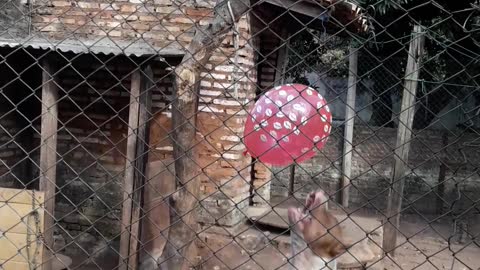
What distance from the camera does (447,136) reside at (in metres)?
8.18

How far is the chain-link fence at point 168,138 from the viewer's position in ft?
10.0

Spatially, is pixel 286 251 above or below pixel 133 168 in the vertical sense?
below

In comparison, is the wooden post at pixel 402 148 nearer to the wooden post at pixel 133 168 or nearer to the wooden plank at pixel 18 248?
the wooden post at pixel 133 168

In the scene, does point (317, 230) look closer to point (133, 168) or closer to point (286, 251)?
point (133, 168)

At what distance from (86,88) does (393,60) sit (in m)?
4.93

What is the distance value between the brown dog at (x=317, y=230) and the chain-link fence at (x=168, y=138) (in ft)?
0.06

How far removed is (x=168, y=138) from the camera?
15.6 feet

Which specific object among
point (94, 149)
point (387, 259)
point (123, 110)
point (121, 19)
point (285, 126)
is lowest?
point (387, 259)

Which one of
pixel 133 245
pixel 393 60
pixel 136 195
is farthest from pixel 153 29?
pixel 393 60

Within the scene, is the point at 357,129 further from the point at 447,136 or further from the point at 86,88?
the point at 86,88

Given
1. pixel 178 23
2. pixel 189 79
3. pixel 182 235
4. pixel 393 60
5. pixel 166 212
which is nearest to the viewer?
pixel 189 79

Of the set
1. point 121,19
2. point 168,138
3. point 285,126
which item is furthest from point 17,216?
point 121,19

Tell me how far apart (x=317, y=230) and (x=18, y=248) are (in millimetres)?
2578

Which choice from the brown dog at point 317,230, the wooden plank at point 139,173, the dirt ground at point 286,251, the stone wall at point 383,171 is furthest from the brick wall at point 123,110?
the stone wall at point 383,171
